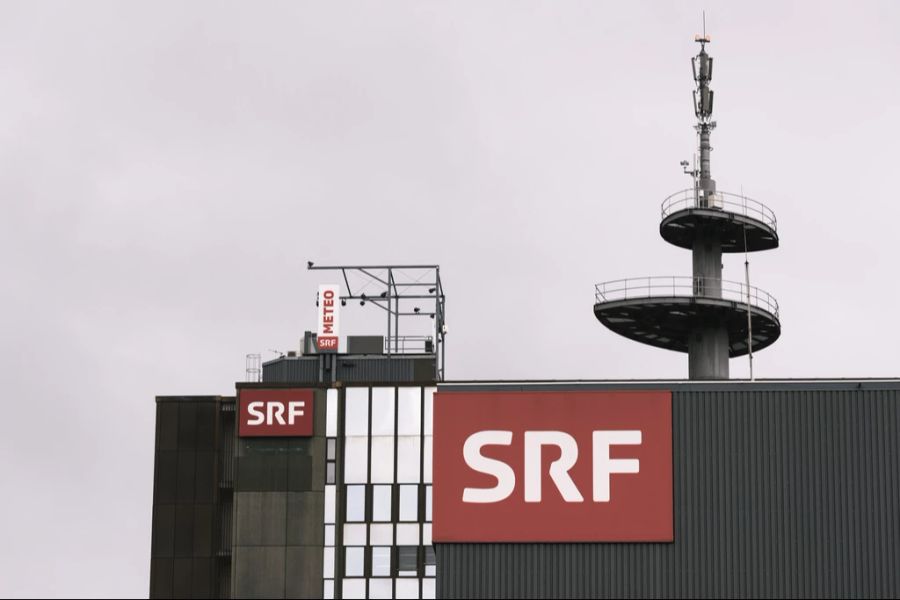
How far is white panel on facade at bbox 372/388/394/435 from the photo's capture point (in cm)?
10675

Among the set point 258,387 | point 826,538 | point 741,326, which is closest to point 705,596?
point 826,538

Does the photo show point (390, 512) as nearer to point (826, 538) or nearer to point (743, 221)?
point (743, 221)

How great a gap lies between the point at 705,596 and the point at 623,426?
6.65 m

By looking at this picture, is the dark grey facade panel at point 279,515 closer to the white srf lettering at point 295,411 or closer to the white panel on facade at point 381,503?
the white srf lettering at point 295,411

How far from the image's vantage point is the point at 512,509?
7531 cm

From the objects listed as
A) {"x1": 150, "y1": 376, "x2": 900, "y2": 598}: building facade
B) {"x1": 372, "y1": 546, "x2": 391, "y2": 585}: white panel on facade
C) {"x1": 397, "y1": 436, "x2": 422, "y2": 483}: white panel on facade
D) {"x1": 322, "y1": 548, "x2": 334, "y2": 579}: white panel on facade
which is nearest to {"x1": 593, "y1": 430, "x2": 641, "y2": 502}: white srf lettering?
{"x1": 150, "y1": 376, "x2": 900, "y2": 598}: building facade

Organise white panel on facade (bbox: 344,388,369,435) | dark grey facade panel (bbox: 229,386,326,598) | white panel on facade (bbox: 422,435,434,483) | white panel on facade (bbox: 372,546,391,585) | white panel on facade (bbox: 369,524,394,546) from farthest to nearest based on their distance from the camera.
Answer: white panel on facade (bbox: 344,388,369,435) < white panel on facade (bbox: 369,524,394,546) < white panel on facade (bbox: 422,435,434,483) < white panel on facade (bbox: 372,546,391,585) < dark grey facade panel (bbox: 229,386,326,598)

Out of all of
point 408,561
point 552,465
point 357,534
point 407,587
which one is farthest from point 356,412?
point 552,465

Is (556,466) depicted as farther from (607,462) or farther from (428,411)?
(428,411)

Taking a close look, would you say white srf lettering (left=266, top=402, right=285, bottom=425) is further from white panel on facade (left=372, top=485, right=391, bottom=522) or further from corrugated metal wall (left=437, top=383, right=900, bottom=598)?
corrugated metal wall (left=437, top=383, right=900, bottom=598)

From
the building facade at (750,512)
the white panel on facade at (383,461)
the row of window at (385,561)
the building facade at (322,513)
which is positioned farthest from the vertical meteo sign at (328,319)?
the building facade at (750,512)

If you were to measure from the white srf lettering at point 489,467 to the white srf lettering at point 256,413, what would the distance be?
3344 centimetres

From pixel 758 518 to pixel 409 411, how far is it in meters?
34.8

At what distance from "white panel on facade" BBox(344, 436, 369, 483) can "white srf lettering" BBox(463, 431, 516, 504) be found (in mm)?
31357
